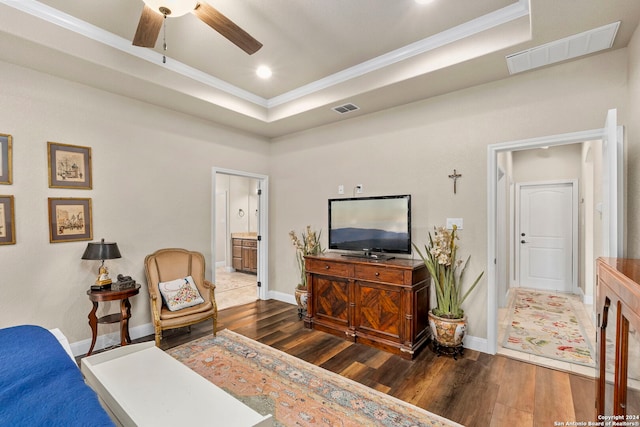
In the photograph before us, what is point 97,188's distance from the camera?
3113 millimetres

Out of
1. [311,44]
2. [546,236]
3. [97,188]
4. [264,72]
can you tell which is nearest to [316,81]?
[264,72]

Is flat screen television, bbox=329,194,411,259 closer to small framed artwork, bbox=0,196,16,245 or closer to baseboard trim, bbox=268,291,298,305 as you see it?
baseboard trim, bbox=268,291,298,305

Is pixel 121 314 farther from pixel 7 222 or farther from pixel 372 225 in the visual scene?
pixel 372 225

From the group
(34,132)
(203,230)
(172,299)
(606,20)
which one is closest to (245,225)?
(203,230)

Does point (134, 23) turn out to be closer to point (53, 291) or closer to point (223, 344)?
point (53, 291)

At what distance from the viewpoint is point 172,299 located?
127 inches

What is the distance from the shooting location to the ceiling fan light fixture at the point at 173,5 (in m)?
1.80

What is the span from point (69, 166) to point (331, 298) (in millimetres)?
3054

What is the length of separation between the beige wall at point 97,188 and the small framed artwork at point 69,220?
2.2 inches

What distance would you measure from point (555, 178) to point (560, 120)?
3.32 meters

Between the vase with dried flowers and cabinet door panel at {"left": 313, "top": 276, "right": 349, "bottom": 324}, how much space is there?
1.40 feet

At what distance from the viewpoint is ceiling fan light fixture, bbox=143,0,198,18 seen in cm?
180

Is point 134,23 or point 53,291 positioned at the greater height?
point 134,23

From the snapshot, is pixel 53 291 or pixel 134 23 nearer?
pixel 134 23
